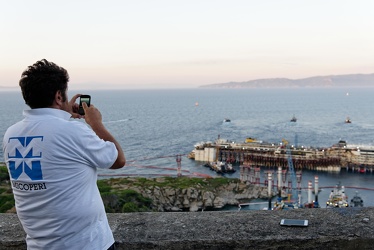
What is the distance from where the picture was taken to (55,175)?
1.95 m

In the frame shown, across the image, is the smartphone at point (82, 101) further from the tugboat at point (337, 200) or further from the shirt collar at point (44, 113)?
the tugboat at point (337, 200)

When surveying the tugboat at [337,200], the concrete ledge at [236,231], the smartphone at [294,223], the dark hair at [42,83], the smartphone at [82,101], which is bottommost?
the tugboat at [337,200]

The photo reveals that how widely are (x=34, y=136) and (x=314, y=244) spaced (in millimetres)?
1852

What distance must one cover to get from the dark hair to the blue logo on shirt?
0.18m

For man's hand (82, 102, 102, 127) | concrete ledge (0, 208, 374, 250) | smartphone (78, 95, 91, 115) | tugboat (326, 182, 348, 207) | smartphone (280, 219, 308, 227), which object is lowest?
tugboat (326, 182, 348, 207)

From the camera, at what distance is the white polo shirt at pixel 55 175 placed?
1.95 meters

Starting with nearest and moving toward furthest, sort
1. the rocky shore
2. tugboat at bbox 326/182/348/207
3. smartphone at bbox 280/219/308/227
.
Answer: smartphone at bbox 280/219/308/227
tugboat at bbox 326/182/348/207
the rocky shore

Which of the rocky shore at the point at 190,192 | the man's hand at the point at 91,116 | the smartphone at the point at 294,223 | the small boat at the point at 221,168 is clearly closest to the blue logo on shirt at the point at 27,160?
the man's hand at the point at 91,116

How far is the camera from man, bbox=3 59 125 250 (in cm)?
195

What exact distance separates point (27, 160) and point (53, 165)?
12cm

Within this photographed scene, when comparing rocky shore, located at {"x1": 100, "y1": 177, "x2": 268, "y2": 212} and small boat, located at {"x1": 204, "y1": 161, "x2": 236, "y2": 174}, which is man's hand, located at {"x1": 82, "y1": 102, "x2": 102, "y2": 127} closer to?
rocky shore, located at {"x1": 100, "y1": 177, "x2": 268, "y2": 212}

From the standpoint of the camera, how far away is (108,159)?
2.03m

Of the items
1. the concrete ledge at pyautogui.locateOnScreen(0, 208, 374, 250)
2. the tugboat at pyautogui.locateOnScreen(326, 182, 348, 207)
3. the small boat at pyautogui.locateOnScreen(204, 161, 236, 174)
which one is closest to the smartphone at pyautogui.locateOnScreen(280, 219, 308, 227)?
the concrete ledge at pyautogui.locateOnScreen(0, 208, 374, 250)

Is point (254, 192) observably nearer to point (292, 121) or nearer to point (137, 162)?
point (137, 162)
